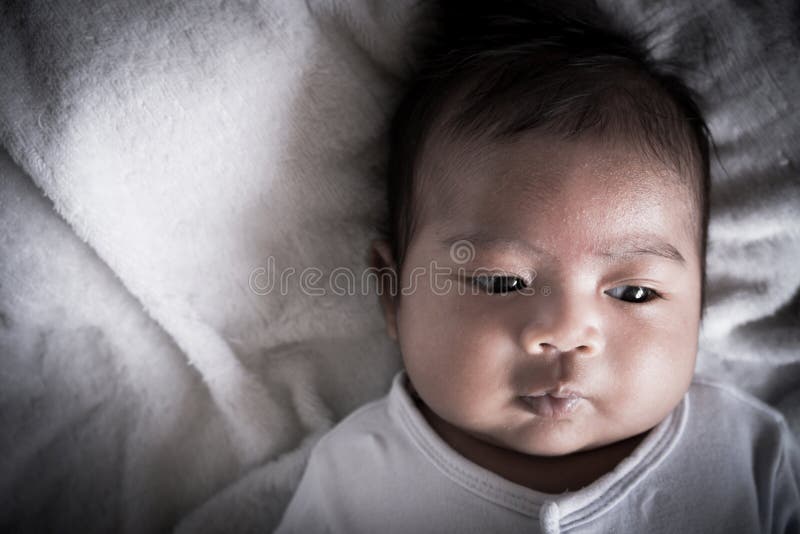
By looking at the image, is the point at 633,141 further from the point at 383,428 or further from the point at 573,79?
the point at 383,428

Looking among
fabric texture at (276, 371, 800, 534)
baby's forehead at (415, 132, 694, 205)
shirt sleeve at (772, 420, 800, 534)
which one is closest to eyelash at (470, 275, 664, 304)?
baby's forehead at (415, 132, 694, 205)

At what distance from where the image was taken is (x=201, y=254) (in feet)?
3.37

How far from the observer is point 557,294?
0.79 meters

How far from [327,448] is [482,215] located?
1.71 feet

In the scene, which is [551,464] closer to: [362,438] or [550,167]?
[362,438]

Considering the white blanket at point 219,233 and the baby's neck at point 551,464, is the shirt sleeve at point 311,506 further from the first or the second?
the baby's neck at point 551,464

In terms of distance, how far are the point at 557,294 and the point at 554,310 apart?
2cm

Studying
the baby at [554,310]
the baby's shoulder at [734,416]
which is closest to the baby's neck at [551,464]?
the baby at [554,310]

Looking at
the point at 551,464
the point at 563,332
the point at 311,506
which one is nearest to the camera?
the point at 563,332

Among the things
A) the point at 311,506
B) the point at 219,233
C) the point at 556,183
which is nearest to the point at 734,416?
the point at 556,183

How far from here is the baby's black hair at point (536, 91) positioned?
0.82 m

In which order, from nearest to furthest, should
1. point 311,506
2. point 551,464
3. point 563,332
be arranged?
1. point 563,332
2. point 551,464
3. point 311,506

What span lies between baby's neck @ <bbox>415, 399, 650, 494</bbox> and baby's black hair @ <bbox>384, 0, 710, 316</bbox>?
1.06 feet

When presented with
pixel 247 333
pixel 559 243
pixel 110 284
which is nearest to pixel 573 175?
pixel 559 243
